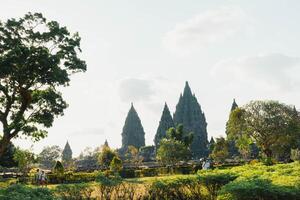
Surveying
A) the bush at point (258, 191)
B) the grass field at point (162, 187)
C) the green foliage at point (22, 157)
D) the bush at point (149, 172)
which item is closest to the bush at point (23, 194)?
the grass field at point (162, 187)

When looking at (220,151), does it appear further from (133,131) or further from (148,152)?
(133,131)

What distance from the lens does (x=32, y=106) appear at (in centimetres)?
2495

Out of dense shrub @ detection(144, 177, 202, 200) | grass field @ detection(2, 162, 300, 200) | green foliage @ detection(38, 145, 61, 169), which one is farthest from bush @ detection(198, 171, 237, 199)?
green foliage @ detection(38, 145, 61, 169)

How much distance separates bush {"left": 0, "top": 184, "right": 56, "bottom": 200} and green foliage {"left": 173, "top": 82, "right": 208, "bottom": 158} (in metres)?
89.9

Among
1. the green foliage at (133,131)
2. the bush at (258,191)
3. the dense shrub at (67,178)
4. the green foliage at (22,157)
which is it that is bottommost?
the bush at (258,191)

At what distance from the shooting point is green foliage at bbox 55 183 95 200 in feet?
47.3

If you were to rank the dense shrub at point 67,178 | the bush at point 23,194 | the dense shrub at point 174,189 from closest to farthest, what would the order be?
1. the bush at point 23,194
2. the dense shrub at point 174,189
3. the dense shrub at point 67,178

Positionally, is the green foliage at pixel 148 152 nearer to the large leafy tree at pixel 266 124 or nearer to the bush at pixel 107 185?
the large leafy tree at pixel 266 124

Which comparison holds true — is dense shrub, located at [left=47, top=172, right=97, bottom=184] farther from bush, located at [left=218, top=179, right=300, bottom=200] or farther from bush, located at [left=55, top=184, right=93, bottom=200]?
bush, located at [left=218, top=179, right=300, bottom=200]

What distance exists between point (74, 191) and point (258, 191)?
7524mm

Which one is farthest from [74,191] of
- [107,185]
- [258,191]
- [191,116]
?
[191,116]

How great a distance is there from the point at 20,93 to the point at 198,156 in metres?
75.3

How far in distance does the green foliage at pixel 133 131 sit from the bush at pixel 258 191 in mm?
94278

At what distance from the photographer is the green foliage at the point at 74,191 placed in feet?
47.3
